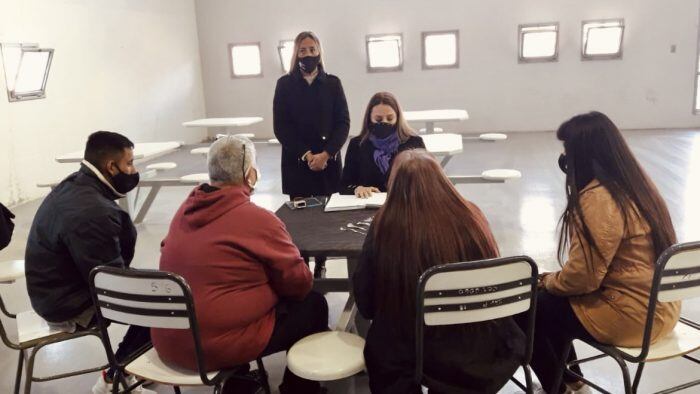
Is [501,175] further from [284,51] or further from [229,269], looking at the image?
[284,51]

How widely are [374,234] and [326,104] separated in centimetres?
187

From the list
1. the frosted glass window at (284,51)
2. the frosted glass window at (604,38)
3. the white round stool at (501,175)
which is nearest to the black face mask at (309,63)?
the white round stool at (501,175)

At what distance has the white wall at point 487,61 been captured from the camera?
9.48m

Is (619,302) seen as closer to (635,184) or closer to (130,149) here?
(635,184)

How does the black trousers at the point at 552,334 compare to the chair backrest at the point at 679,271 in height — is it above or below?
below

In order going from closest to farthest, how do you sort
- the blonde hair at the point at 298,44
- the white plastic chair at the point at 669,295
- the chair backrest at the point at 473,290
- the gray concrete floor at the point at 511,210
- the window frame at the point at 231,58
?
1. the chair backrest at the point at 473,290
2. the white plastic chair at the point at 669,295
3. the gray concrete floor at the point at 511,210
4. the blonde hair at the point at 298,44
5. the window frame at the point at 231,58

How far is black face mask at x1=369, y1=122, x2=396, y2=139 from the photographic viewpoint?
3014 mm

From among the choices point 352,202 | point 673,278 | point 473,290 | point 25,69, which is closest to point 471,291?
point 473,290

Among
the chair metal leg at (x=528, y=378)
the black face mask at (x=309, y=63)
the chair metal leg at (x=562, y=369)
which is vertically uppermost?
the black face mask at (x=309, y=63)

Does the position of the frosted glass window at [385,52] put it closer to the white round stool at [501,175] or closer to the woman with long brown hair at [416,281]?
the white round stool at [501,175]

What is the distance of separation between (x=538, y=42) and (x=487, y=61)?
868 mm

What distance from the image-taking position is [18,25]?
6.41 meters

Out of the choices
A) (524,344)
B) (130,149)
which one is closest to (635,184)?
(524,344)

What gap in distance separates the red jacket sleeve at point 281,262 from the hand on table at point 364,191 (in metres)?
0.95
